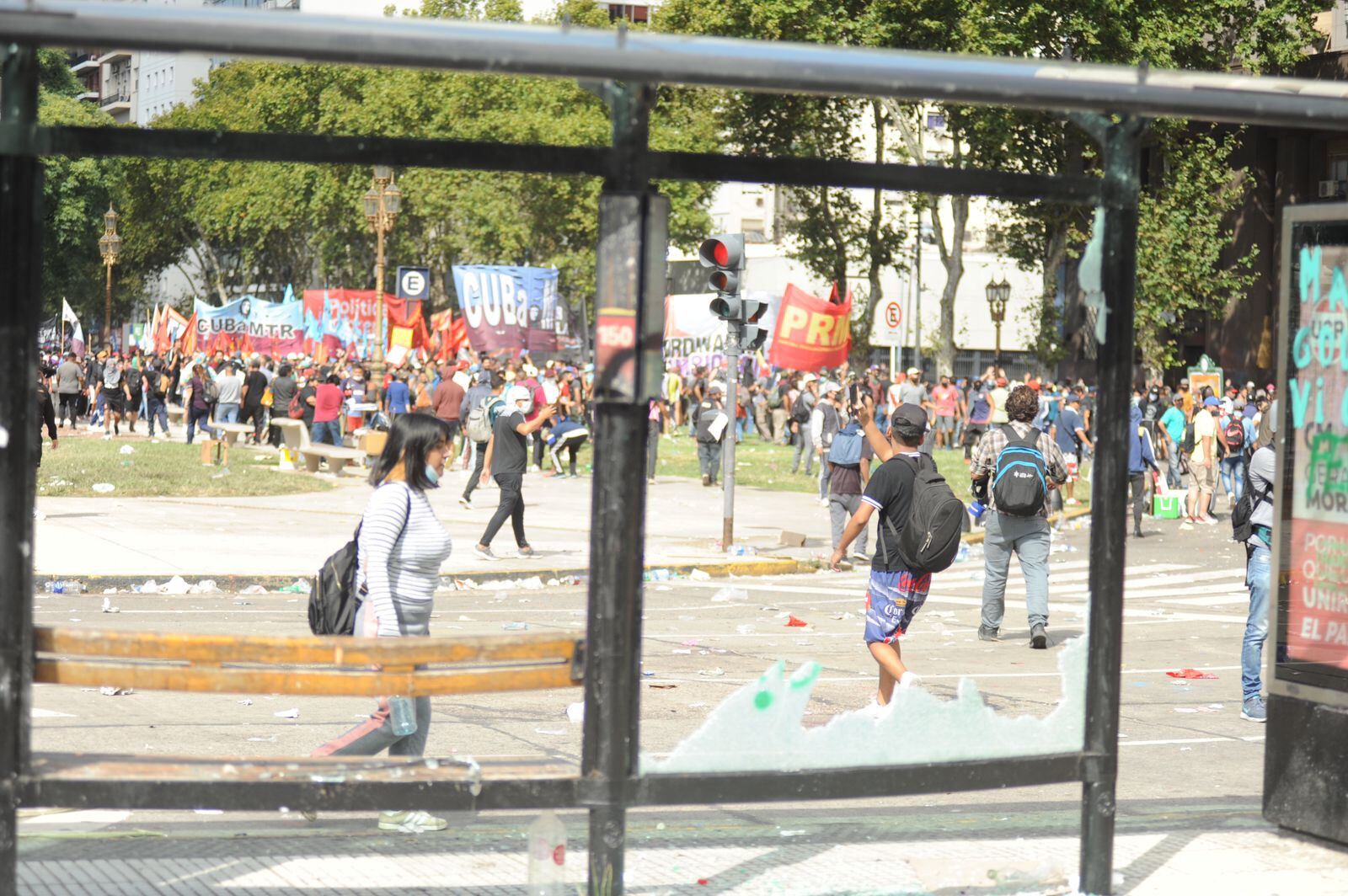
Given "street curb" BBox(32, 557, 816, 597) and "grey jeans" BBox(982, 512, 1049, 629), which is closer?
"grey jeans" BBox(982, 512, 1049, 629)

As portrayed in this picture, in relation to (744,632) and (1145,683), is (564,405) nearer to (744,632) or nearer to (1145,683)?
(744,632)

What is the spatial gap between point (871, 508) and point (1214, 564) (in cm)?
1158

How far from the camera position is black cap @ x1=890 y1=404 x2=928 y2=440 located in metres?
9.01

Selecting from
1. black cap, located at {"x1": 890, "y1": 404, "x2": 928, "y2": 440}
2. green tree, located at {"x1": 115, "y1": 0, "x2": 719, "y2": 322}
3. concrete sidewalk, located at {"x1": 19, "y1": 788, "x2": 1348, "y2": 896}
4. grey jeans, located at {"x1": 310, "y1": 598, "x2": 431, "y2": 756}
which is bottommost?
concrete sidewalk, located at {"x1": 19, "y1": 788, "x2": 1348, "y2": 896}

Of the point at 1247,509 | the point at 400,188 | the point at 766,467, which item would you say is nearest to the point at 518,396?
the point at 1247,509

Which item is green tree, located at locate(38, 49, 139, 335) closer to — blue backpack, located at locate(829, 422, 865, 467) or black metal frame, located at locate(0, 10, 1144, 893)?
blue backpack, located at locate(829, 422, 865, 467)

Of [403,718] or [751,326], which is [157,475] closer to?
[751,326]

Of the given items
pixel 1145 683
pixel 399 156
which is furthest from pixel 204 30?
pixel 1145 683

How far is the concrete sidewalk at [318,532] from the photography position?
50.7 ft

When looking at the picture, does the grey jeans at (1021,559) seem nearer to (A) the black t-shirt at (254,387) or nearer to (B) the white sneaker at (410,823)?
(B) the white sneaker at (410,823)

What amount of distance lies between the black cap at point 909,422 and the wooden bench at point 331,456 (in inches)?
753

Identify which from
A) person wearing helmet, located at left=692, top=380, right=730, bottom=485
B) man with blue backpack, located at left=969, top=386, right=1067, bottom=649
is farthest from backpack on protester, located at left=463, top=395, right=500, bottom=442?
man with blue backpack, located at left=969, top=386, right=1067, bottom=649

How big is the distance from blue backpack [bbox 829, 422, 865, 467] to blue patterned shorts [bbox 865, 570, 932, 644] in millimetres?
8390

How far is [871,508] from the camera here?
9094 mm
